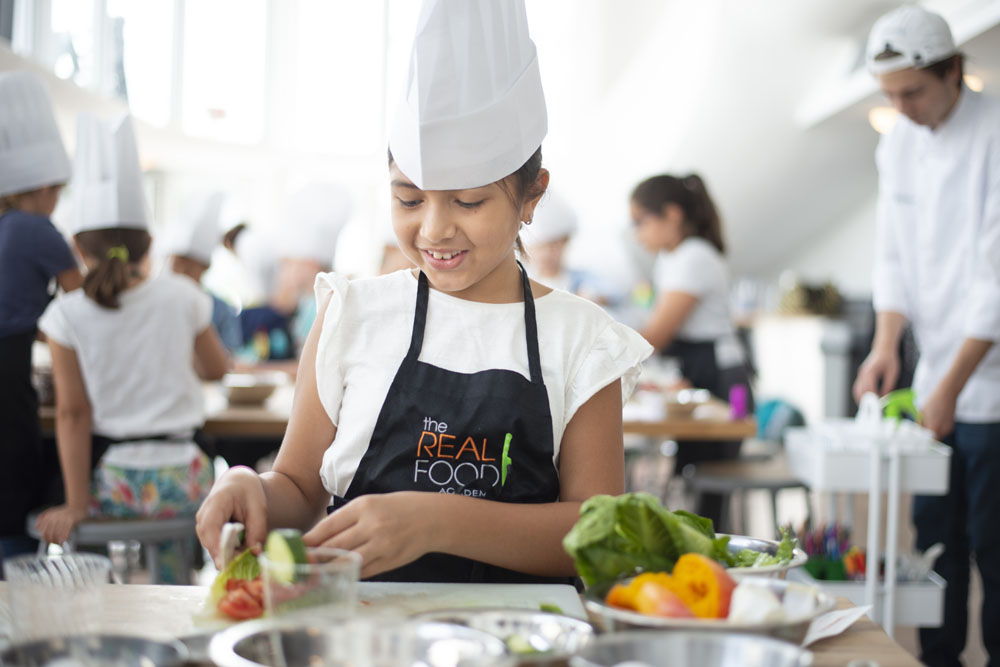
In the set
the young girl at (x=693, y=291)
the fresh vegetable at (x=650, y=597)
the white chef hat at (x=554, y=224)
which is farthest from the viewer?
the white chef hat at (x=554, y=224)

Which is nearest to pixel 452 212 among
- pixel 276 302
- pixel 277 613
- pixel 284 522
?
pixel 284 522

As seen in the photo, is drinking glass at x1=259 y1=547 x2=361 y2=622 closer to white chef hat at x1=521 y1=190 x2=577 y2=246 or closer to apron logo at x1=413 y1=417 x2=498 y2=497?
apron logo at x1=413 y1=417 x2=498 y2=497

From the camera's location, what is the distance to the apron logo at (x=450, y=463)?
3.99 feet

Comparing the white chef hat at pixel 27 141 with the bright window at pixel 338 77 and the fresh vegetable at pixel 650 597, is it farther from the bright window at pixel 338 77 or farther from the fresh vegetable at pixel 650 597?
the bright window at pixel 338 77

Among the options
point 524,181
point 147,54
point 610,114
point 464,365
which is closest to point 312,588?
point 464,365

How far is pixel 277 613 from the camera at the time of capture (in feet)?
2.48

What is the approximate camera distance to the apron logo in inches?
47.9

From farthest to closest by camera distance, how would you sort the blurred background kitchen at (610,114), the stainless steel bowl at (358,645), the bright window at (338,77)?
the bright window at (338,77)
the blurred background kitchen at (610,114)
the stainless steel bowl at (358,645)

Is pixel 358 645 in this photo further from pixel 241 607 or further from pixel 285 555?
pixel 241 607

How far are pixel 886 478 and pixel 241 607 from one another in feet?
6.28

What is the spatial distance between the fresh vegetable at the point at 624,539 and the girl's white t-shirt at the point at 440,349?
370mm

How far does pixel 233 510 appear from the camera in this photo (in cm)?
Answer: 107

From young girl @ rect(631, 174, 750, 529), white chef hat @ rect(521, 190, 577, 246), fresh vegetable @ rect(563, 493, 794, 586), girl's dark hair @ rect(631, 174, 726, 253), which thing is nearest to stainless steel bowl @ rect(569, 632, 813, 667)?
fresh vegetable @ rect(563, 493, 794, 586)

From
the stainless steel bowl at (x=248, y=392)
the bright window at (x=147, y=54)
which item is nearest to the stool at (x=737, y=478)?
the stainless steel bowl at (x=248, y=392)
